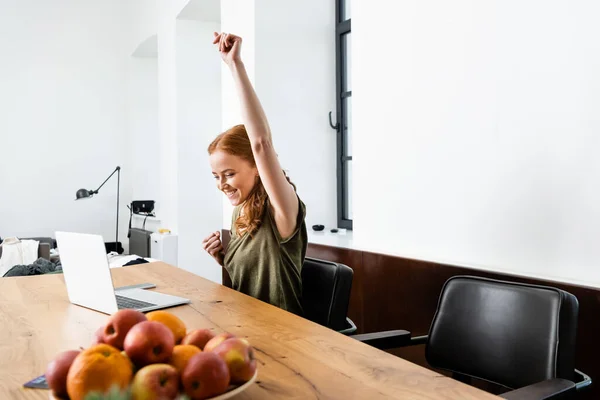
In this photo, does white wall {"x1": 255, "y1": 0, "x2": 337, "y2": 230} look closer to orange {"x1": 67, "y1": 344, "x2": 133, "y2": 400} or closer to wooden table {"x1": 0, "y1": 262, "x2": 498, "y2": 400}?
wooden table {"x1": 0, "y1": 262, "x2": 498, "y2": 400}

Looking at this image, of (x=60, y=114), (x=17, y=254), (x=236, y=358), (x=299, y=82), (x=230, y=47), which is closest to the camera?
(x=236, y=358)

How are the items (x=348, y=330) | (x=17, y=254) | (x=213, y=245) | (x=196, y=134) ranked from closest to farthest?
(x=348, y=330)
(x=213, y=245)
(x=17, y=254)
(x=196, y=134)

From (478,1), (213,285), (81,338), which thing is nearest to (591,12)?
(478,1)

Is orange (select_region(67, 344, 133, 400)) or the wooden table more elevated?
orange (select_region(67, 344, 133, 400))

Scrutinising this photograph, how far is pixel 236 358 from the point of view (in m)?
0.79

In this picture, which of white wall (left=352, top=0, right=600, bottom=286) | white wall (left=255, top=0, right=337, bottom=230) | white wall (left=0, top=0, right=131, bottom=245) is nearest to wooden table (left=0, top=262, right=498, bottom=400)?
white wall (left=352, top=0, right=600, bottom=286)

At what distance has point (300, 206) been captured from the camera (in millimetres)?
1822

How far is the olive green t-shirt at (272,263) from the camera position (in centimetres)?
179

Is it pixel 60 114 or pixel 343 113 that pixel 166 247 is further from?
pixel 60 114

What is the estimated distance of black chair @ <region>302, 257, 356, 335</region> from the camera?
5.66 feet

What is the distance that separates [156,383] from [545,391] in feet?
2.57

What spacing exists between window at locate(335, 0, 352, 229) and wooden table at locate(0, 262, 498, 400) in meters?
1.97

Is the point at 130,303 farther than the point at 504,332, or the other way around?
the point at 130,303

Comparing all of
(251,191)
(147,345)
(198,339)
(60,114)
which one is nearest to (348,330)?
(251,191)
